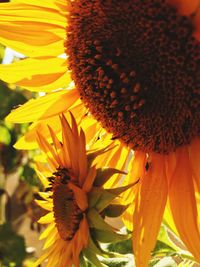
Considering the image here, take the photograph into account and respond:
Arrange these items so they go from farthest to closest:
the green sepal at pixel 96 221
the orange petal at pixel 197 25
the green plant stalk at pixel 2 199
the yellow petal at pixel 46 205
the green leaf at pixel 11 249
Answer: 1. the green plant stalk at pixel 2 199
2. the green leaf at pixel 11 249
3. the yellow petal at pixel 46 205
4. the green sepal at pixel 96 221
5. the orange petal at pixel 197 25

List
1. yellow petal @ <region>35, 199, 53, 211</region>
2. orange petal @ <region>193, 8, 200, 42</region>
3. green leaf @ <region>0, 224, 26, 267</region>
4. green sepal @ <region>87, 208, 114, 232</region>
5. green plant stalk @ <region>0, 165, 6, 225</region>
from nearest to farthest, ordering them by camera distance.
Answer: orange petal @ <region>193, 8, 200, 42</region>
green sepal @ <region>87, 208, 114, 232</region>
yellow petal @ <region>35, 199, 53, 211</region>
green leaf @ <region>0, 224, 26, 267</region>
green plant stalk @ <region>0, 165, 6, 225</region>

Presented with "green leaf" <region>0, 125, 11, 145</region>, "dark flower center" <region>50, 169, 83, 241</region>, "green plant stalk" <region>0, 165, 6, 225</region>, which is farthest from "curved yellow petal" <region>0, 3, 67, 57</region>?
"green plant stalk" <region>0, 165, 6, 225</region>

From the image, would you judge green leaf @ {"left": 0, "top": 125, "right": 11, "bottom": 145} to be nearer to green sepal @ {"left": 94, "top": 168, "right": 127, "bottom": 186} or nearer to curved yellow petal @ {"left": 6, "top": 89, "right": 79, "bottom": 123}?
curved yellow petal @ {"left": 6, "top": 89, "right": 79, "bottom": 123}

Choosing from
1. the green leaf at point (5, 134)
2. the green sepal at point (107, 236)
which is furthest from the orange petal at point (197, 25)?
the green leaf at point (5, 134)

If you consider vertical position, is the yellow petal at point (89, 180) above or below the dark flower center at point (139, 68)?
below

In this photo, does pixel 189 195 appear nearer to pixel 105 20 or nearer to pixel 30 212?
pixel 105 20

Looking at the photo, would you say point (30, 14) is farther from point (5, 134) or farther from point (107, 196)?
point (5, 134)

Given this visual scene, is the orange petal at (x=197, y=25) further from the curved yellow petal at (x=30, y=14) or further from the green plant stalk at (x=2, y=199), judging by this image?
the green plant stalk at (x=2, y=199)
